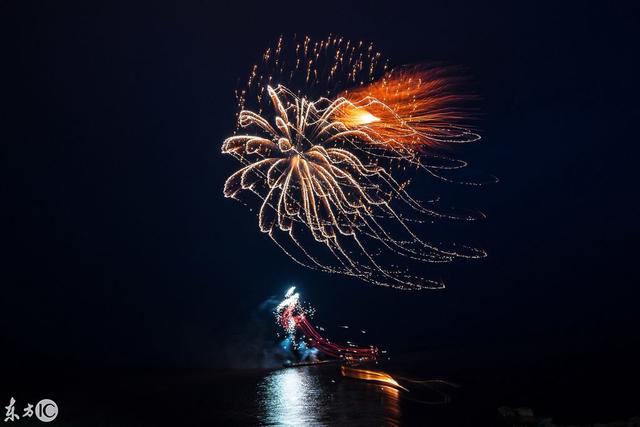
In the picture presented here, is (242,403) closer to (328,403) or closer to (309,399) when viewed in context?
(309,399)

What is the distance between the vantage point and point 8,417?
19797 millimetres

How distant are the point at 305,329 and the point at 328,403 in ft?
98.1

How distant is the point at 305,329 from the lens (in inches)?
2103

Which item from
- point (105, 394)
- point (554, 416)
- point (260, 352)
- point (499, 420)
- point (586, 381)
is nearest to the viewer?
point (499, 420)

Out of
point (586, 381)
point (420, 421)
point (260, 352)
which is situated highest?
point (260, 352)

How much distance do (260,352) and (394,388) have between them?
23.7m

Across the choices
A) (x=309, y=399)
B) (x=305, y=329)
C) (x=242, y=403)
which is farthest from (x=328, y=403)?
(x=305, y=329)

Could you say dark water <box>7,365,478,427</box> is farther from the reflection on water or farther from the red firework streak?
the red firework streak

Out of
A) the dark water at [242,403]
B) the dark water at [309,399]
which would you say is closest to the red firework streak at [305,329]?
the dark water at [309,399]

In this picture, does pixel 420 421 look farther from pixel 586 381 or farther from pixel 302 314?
pixel 302 314

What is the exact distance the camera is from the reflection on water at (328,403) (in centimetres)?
1975

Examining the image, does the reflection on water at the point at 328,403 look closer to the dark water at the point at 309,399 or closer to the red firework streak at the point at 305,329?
the dark water at the point at 309,399

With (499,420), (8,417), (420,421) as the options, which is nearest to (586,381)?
(499,420)

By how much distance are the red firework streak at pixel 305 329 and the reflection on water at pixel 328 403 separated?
52.5 ft
